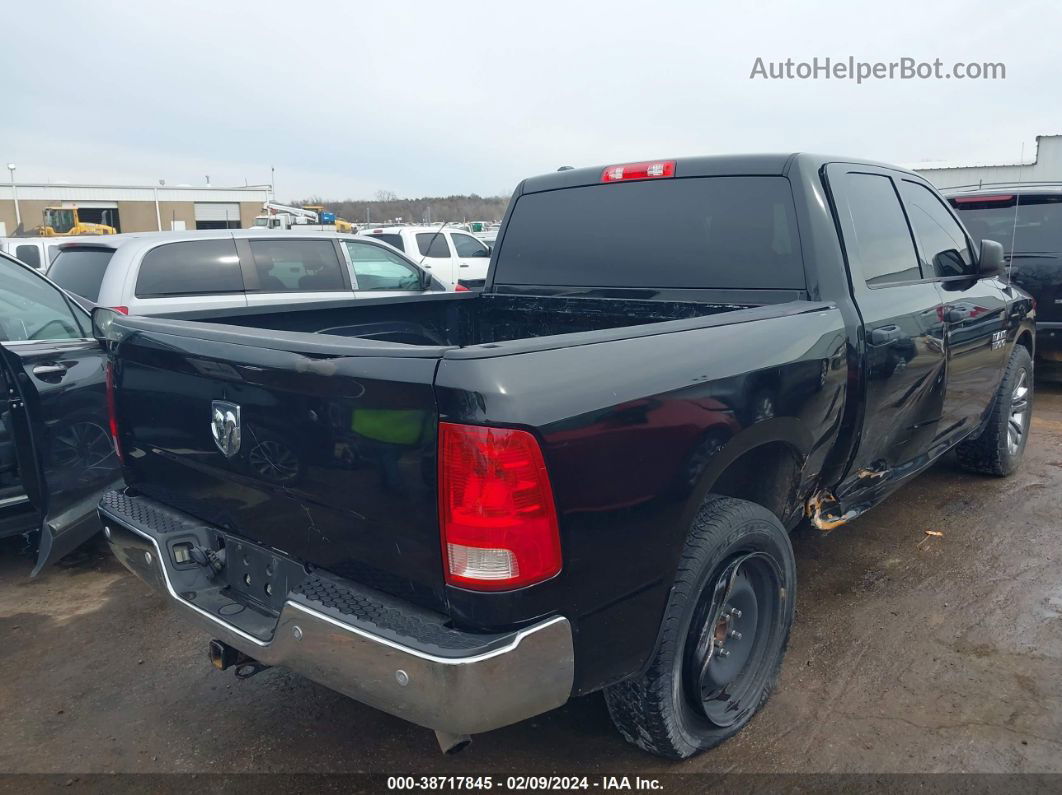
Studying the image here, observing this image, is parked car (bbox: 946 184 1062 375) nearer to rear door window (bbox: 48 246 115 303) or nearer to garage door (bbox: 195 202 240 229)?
rear door window (bbox: 48 246 115 303)

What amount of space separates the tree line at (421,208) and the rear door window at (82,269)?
5335 centimetres

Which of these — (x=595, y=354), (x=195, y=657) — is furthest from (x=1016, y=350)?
(x=195, y=657)

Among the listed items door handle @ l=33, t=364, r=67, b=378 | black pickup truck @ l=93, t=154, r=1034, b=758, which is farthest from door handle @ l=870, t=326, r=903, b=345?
door handle @ l=33, t=364, r=67, b=378

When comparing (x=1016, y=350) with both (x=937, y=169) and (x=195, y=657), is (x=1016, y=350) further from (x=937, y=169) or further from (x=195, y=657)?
(x=937, y=169)

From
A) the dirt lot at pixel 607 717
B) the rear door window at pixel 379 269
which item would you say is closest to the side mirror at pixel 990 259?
the dirt lot at pixel 607 717

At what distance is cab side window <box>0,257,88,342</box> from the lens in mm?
3779

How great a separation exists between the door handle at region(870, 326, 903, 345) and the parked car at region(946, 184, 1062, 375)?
460 centimetres

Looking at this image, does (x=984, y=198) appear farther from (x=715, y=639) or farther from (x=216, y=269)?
(x=216, y=269)

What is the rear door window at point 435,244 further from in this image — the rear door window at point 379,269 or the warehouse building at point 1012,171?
the warehouse building at point 1012,171

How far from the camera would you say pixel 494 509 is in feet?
5.96

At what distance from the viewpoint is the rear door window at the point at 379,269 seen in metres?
7.99

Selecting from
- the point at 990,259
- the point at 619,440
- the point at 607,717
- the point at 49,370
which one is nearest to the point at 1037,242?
the point at 990,259

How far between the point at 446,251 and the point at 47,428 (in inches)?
458

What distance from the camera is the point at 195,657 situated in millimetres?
3326
